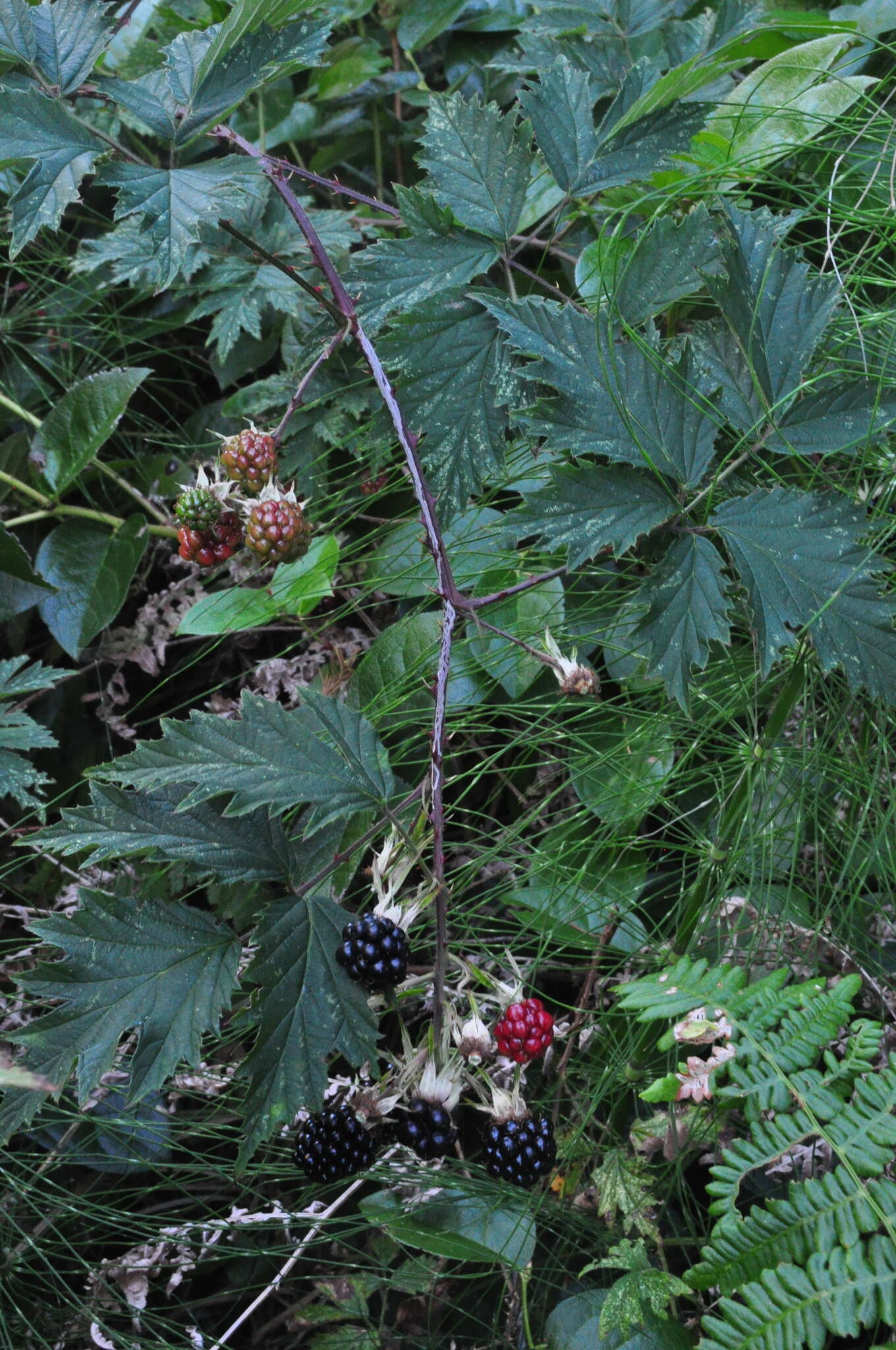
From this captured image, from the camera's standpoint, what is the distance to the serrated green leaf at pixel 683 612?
87 cm

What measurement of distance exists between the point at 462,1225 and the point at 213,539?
786mm

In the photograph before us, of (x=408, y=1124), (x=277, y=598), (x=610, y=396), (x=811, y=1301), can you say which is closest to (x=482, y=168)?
(x=610, y=396)

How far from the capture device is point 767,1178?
42.6 inches

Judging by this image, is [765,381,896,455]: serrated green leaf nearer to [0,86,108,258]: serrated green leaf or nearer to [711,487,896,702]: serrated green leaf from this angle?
[711,487,896,702]: serrated green leaf

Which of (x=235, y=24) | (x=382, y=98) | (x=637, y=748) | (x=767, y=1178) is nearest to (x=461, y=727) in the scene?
(x=637, y=748)

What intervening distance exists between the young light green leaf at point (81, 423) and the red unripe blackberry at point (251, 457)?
1.43ft

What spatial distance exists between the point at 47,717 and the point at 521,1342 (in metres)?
1.03

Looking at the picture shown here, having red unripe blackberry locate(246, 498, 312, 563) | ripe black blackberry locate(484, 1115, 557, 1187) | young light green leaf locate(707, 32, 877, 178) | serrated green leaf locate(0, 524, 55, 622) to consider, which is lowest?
ripe black blackberry locate(484, 1115, 557, 1187)

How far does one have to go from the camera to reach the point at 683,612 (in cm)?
88

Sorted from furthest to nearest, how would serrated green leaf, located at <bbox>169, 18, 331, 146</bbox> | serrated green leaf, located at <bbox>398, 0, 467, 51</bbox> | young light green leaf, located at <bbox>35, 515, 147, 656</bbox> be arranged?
serrated green leaf, located at <bbox>398, 0, 467, 51</bbox>, young light green leaf, located at <bbox>35, 515, 147, 656</bbox>, serrated green leaf, located at <bbox>169, 18, 331, 146</bbox>

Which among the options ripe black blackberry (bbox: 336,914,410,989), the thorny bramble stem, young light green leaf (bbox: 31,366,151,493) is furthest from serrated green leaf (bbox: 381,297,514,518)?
young light green leaf (bbox: 31,366,151,493)

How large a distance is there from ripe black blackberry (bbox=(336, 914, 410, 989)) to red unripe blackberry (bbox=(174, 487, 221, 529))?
0.49 m

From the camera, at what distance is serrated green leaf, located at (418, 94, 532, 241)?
3.47 ft

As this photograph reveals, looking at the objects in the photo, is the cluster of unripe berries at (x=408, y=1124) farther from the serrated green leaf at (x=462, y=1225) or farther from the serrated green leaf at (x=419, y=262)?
the serrated green leaf at (x=419, y=262)
